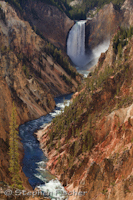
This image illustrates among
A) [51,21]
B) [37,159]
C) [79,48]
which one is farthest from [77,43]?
[37,159]

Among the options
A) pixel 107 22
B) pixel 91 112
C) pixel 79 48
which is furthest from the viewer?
pixel 79 48

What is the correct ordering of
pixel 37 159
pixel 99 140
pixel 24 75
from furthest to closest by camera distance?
pixel 24 75
pixel 37 159
pixel 99 140

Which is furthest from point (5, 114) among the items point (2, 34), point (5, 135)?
point (2, 34)

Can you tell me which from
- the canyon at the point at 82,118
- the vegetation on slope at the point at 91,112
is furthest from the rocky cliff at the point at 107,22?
the vegetation on slope at the point at 91,112

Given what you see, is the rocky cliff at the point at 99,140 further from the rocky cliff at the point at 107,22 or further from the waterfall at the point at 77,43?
the waterfall at the point at 77,43

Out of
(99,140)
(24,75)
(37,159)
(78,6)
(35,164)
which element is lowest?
(35,164)

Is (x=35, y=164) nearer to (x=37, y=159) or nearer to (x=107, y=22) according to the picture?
(x=37, y=159)
